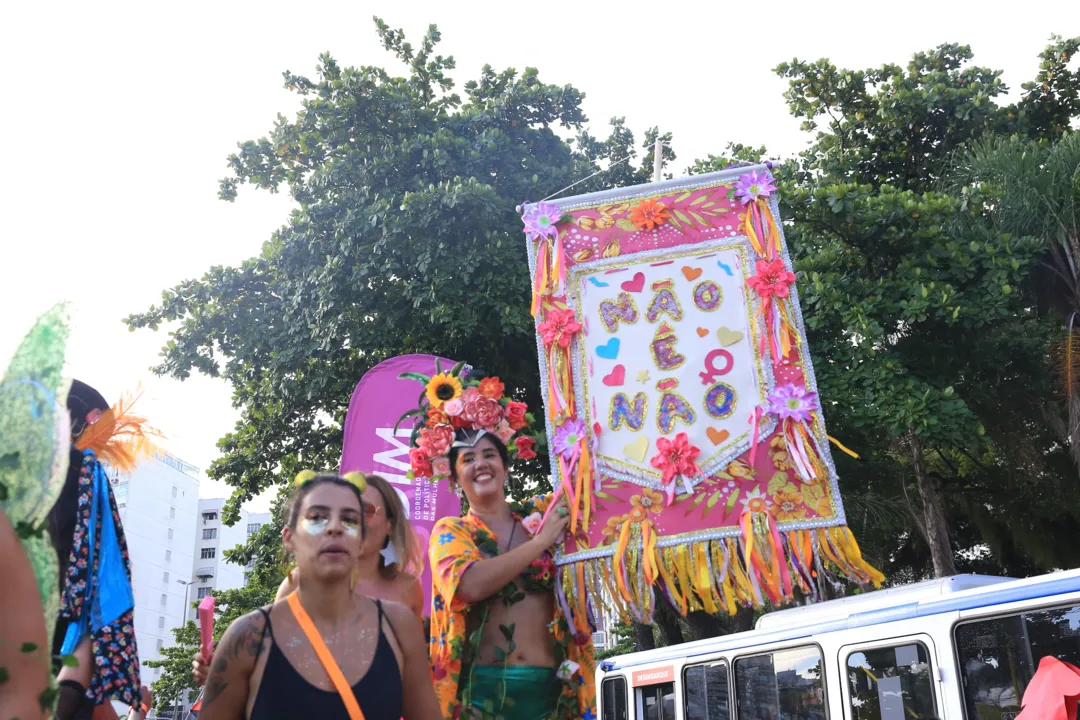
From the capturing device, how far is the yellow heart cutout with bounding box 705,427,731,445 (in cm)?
375

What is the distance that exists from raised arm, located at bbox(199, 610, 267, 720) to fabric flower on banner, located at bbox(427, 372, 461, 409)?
63.3 inches

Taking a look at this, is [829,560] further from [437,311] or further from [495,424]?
[437,311]

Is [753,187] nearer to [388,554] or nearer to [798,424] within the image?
[798,424]

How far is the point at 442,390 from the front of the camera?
3.99 m

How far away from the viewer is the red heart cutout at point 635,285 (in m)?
4.05

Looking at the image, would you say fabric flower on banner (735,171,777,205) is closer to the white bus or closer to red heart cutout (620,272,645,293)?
red heart cutout (620,272,645,293)

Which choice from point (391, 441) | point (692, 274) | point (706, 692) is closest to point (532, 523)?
point (692, 274)

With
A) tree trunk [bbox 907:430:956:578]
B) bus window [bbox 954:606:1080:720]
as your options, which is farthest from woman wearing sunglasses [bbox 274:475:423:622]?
tree trunk [bbox 907:430:956:578]

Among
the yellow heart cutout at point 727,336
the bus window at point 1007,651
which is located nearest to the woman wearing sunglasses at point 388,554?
the yellow heart cutout at point 727,336

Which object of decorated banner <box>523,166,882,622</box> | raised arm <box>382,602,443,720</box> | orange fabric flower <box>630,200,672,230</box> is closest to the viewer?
raised arm <box>382,602,443,720</box>

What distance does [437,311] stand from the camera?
10.1 meters

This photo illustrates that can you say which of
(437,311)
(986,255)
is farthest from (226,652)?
(986,255)

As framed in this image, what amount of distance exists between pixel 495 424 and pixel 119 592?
5.21 ft

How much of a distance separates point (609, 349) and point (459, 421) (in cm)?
70
